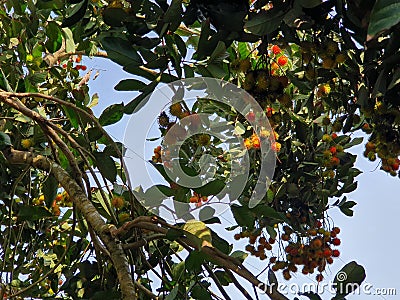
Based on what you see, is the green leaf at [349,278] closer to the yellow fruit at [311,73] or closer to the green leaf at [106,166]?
the yellow fruit at [311,73]

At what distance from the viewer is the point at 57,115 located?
212cm

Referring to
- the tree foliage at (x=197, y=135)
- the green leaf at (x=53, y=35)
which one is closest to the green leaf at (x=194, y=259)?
the tree foliage at (x=197, y=135)

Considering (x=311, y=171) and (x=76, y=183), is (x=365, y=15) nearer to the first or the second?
(x=76, y=183)

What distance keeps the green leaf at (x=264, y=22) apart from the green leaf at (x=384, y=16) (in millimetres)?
415

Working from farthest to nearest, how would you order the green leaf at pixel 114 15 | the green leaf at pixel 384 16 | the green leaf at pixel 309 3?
the green leaf at pixel 114 15 < the green leaf at pixel 309 3 < the green leaf at pixel 384 16

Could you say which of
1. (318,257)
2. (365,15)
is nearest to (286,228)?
(318,257)

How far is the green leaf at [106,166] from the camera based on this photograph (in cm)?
141

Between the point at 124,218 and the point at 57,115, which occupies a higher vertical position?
the point at 57,115

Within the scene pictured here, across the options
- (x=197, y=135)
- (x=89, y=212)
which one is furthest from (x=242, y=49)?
(x=89, y=212)

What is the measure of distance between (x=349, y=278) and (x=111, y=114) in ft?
2.47

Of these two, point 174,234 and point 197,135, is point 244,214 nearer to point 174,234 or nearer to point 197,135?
point 174,234

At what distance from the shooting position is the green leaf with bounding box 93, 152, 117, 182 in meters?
1.41

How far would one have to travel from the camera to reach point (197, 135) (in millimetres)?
1607

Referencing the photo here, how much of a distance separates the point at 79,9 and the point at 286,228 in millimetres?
1153
